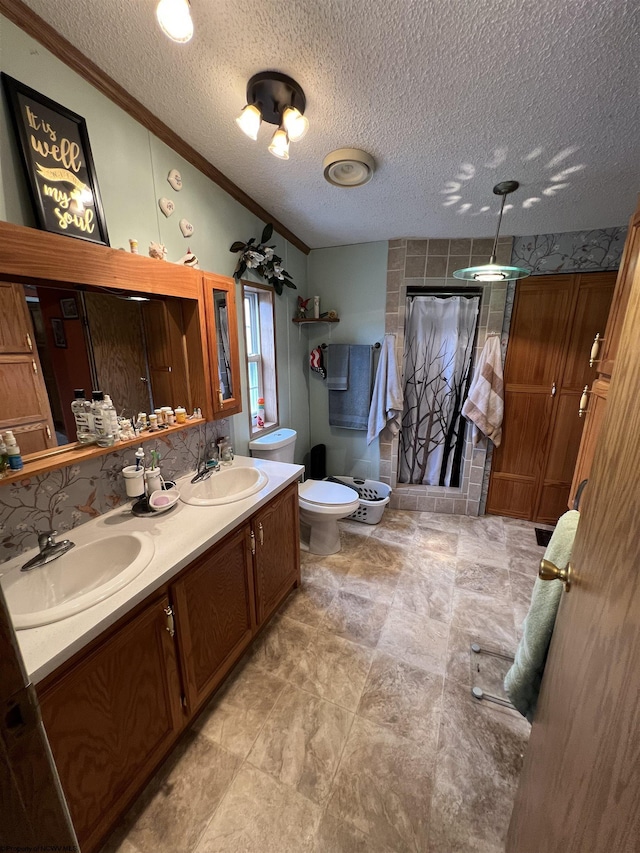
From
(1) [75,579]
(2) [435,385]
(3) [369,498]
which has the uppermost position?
(2) [435,385]

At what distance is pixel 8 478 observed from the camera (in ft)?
3.20

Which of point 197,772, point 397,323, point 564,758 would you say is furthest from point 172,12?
point 197,772

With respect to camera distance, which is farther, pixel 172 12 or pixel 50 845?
pixel 172 12

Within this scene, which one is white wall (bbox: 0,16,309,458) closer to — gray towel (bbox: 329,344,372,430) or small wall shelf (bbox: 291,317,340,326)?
small wall shelf (bbox: 291,317,340,326)

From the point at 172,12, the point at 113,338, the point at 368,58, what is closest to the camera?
the point at 172,12

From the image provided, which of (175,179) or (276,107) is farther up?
(276,107)

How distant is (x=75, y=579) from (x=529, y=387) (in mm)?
3058

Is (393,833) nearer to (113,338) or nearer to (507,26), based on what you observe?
(113,338)

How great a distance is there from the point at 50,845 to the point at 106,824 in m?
0.88

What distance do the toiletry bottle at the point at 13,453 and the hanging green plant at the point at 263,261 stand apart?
4.74 ft

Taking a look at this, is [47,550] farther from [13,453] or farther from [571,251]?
[571,251]

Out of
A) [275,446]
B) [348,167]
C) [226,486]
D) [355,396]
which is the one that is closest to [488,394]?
[355,396]

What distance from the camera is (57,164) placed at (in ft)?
3.54

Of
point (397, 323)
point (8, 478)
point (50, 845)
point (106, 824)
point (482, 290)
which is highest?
point (482, 290)
